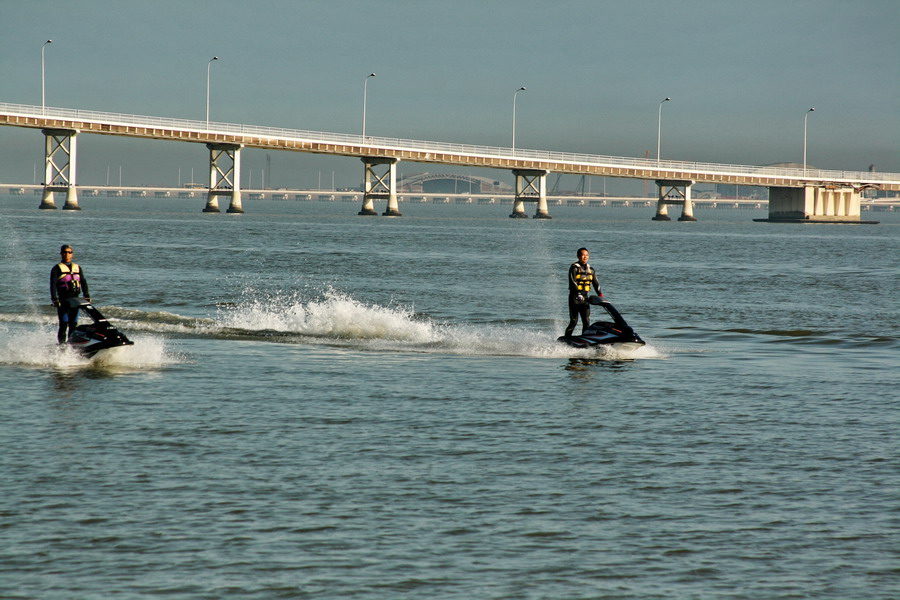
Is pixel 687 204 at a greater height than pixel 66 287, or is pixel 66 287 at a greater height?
pixel 687 204

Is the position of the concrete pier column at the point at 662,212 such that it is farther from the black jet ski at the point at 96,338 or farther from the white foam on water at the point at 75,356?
the black jet ski at the point at 96,338

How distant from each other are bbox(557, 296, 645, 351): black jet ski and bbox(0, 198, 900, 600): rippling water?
0.61 metres

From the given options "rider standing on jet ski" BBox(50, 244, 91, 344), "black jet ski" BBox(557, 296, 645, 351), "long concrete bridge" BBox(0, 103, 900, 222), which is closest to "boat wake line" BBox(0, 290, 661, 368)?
"black jet ski" BBox(557, 296, 645, 351)

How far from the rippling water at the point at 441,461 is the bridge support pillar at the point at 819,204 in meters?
121

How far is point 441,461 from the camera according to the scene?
1153cm

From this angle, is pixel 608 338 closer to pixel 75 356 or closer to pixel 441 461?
pixel 441 461

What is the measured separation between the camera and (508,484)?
10633mm

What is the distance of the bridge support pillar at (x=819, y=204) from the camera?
142 m

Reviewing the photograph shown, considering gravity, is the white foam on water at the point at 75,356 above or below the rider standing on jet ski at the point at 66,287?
below

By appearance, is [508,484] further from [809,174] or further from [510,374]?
[809,174]

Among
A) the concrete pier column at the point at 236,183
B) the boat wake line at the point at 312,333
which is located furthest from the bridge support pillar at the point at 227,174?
the boat wake line at the point at 312,333

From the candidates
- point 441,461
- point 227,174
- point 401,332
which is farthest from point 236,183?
point 441,461

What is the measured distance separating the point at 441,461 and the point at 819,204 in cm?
14062

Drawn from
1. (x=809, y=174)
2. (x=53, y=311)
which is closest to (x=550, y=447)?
(x=53, y=311)
